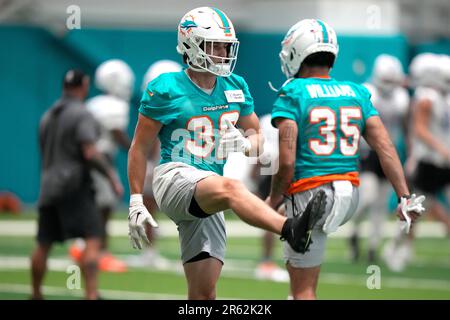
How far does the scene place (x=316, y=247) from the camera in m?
7.62

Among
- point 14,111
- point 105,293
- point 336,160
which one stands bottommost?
point 105,293

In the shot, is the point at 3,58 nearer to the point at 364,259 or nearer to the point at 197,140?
the point at 364,259

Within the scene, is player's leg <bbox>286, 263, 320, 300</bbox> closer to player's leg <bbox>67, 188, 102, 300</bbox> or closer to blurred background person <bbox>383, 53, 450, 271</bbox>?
player's leg <bbox>67, 188, 102, 300</bbox>

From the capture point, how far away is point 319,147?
7.66 meters

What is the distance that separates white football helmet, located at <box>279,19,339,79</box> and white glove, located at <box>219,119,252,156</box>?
77 centimetres

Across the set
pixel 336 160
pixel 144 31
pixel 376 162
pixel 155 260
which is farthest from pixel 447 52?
pixel 336 160

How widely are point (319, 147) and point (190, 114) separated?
0.92 meters

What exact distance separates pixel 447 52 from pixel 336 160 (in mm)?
13848

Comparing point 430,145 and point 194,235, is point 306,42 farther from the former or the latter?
point 430,145

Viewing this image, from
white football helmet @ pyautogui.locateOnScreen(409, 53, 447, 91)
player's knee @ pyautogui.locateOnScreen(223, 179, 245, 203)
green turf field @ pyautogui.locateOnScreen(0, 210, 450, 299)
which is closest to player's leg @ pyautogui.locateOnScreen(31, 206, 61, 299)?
green turf field @ pyautogui.locateOnScreen(0, 210, 450, 299)

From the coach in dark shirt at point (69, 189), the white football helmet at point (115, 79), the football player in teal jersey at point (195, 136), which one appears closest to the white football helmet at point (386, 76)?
the white football helmet at point (115, 79)

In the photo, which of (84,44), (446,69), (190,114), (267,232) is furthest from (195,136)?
(84,44)
